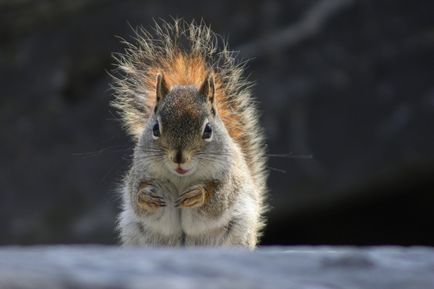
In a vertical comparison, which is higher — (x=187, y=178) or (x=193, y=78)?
(x=193, y=78)

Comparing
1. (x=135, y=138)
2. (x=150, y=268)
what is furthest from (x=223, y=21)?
(x=150, y=268)

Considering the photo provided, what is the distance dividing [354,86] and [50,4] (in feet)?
3.67

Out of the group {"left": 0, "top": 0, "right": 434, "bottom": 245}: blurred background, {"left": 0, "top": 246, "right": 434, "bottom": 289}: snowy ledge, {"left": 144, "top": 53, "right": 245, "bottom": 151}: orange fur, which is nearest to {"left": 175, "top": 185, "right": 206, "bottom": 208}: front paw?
{"left": 144, "top": 53, "right": 245, "bottom": 151}: orange fur

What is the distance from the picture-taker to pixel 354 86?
4508 millimetres

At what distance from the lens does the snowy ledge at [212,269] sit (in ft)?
4.17

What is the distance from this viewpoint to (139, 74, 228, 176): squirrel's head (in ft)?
8.98

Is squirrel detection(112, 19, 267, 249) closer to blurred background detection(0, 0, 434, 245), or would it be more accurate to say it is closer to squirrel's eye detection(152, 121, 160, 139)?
squirrel's eye detection(152, 121, 160, 139)

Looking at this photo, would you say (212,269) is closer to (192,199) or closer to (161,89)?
(192,199)

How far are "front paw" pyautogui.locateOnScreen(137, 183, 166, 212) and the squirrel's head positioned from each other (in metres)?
0.07

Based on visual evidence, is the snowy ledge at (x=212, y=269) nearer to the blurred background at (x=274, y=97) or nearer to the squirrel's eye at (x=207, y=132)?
the squirrel's eye at (x=207, y=132)

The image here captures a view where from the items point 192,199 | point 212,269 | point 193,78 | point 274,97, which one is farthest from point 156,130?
point 274,97

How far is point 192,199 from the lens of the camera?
2.77 meters

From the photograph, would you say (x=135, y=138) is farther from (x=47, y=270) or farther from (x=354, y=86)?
(x=47, y=270)

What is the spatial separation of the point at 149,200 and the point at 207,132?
20 centimetres
